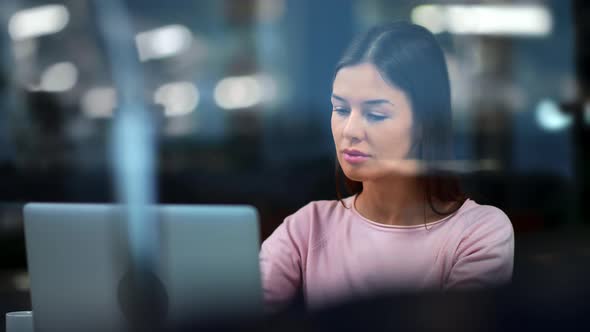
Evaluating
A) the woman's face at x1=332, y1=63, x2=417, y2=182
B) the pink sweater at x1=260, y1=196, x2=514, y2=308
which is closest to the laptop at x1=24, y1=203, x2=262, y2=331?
the pink sweater at x1=260, y1=196, x2=514, y2=308

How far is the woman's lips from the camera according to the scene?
0.96m

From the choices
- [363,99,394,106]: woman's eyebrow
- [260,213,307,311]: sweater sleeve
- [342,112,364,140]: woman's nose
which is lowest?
[260,213,307,311]: sweater sleeve

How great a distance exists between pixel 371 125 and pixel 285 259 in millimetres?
211

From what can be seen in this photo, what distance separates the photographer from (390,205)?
38.6 inches

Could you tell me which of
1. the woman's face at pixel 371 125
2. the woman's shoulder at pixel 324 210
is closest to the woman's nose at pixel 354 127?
the woman's face at pixel 371 125

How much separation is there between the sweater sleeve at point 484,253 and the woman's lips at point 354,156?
0.52 ft

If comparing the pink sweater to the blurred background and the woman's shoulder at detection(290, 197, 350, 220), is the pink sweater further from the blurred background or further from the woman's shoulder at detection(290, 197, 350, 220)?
the blurred background

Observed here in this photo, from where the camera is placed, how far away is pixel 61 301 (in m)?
0.90

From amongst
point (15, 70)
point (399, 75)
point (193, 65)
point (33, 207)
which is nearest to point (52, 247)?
point (33, 207)

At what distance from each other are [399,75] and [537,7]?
232cm

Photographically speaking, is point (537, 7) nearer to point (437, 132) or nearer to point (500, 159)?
point (500, 159)

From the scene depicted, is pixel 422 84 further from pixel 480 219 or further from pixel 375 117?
pixel 480 219

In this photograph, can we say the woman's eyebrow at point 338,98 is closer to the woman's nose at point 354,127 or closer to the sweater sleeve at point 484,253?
the woman's nose at point 354,127

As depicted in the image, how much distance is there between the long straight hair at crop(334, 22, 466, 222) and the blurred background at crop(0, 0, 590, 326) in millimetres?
1383
